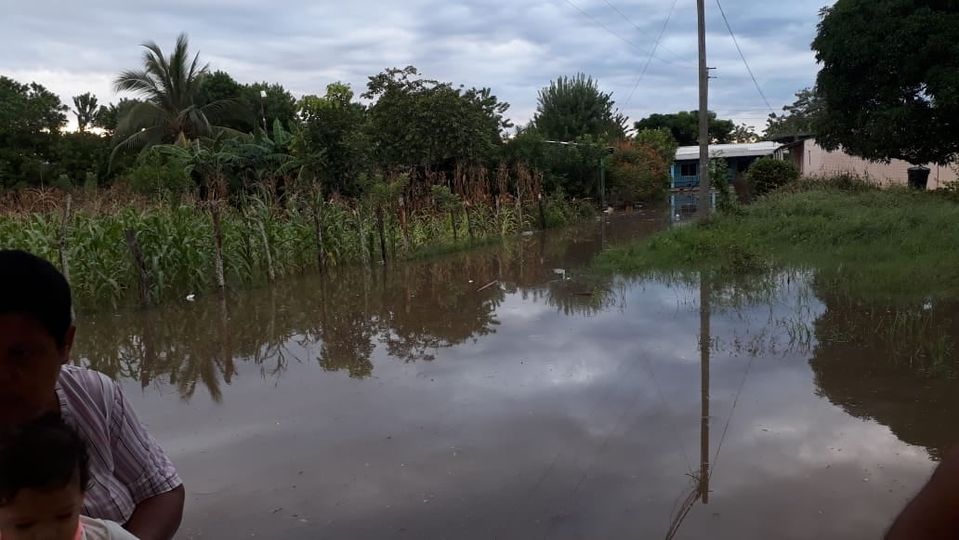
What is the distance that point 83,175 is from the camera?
947 inches

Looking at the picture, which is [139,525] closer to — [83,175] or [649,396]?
[649,396]

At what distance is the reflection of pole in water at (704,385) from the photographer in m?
3.94

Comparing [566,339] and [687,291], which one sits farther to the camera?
[687,291]

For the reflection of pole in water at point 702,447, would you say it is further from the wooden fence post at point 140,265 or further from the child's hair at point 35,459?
the wooden fence post at point 140,265

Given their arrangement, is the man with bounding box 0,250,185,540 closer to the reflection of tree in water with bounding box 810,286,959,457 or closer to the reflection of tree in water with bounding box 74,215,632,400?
the reflection of tree in water with bounding box 810,286,959,457

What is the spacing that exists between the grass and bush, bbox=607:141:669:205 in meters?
12.4

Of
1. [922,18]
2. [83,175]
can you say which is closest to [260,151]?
[83,175]

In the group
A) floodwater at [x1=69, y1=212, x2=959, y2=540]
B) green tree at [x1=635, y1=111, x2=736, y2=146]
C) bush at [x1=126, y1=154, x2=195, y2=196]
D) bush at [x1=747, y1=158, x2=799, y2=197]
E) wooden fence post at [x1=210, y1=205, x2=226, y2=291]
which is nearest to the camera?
floodwater at [x1=69, y1=212, x2=959, y2=540]

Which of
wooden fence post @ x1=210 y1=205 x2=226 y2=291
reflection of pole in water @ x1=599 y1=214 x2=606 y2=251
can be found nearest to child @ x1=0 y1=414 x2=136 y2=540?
wooden fence post @ x1=210 y1=205 x2=226 y2=291

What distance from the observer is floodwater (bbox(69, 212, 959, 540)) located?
12.0 ft

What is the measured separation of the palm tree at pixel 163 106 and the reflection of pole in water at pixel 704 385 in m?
19.2

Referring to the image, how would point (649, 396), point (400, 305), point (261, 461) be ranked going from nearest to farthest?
point (261, 461), point (649, 396), point (400, 305)

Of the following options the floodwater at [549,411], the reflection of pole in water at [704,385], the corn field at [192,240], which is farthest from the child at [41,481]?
the corn field at [192,240]

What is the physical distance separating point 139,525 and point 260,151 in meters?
16.5
